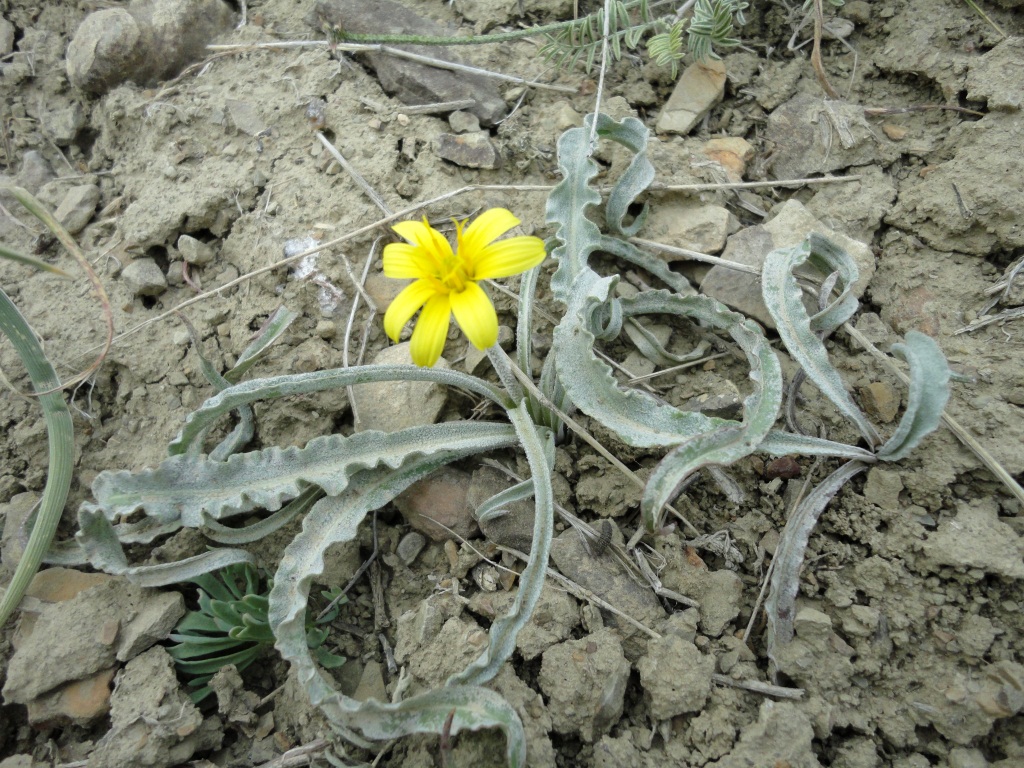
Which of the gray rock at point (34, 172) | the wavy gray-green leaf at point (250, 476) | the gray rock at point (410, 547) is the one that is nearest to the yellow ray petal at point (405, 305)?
the wavy gray-green leaf at point (250, 476)

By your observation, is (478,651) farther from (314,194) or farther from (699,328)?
(314,194)

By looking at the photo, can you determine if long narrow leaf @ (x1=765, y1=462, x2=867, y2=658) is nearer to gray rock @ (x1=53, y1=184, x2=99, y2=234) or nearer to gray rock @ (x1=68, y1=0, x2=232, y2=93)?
gray rock @ (x1=53, y1=184, x2=99, y2=234)

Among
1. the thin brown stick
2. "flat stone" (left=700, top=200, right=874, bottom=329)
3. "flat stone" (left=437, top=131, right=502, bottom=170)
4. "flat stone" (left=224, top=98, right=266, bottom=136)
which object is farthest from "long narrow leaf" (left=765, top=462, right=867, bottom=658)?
"flat stone" (left=224, top=98, right=266, bottom=136)

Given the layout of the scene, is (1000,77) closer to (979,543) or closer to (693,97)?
(693,97)

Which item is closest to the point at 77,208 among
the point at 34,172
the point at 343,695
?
the point at 34,172

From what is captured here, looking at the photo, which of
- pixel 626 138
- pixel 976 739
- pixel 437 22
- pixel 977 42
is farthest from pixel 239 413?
pixel 977 42

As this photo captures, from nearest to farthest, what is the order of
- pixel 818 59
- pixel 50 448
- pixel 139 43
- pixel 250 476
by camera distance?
pixel 250 476, pixel 50 448, pixel 818 59, pixel 139 43

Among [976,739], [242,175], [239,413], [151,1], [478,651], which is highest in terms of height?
[151,1]
